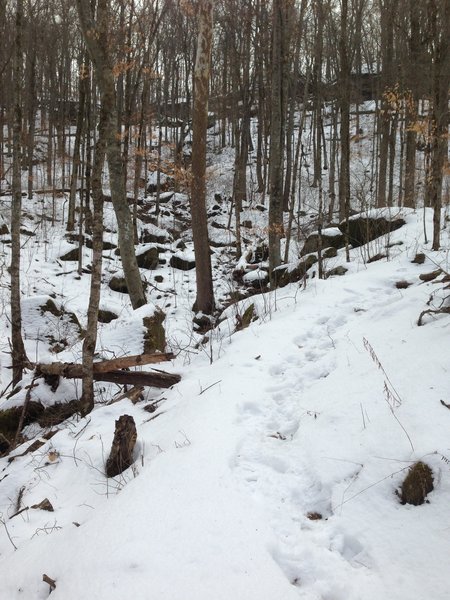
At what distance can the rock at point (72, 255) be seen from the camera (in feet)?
39.8

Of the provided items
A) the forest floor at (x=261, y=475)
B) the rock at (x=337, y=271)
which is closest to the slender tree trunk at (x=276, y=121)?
the rock at (x=337, y=271)

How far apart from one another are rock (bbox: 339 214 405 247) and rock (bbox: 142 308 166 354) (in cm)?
605

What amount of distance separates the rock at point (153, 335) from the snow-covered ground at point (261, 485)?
1.11m

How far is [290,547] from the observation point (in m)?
2.04

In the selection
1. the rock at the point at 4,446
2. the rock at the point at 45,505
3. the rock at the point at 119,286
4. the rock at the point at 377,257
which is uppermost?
the rock at the point at 377,257

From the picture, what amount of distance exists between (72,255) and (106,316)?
13.8 feet

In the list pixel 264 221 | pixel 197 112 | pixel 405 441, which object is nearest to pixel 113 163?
pixel 197 112

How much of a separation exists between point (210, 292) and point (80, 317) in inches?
116

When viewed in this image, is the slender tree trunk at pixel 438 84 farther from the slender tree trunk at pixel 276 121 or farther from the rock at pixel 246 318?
the rock at pixel 246 318

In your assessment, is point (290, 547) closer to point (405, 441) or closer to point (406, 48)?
point (405, 441)

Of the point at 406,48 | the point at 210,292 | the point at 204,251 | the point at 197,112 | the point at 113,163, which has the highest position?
the point at 406,48

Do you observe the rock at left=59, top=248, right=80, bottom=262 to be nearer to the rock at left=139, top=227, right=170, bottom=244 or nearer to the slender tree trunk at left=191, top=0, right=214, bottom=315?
the rock at left=139, top=227, right=170, bottom=244

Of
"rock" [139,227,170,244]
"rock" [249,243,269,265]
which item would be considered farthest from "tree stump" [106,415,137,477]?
"rock" [139,227,170,244]

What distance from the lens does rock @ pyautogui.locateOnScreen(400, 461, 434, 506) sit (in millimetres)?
2154
